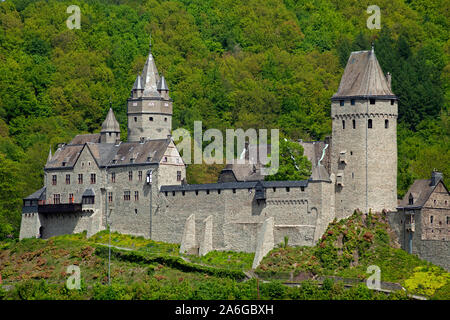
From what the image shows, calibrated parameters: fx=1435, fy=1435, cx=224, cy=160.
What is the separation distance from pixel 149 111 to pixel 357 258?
81.0ft

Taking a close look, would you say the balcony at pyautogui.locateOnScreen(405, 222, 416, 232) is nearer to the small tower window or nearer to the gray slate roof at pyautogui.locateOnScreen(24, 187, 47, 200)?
the small tower window

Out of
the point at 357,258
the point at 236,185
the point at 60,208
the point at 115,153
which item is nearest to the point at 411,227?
the point at 357,258

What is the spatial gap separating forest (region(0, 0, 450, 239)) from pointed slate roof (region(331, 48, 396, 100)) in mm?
18244

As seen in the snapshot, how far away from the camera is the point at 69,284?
96250mm

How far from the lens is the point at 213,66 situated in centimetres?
16100

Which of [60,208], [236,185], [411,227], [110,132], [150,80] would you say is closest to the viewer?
[411,227]

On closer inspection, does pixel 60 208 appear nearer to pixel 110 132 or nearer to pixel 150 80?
pixel 110 132

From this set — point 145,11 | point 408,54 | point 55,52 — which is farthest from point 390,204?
point 145,11

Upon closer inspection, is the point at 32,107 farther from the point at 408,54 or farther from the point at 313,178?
the point at 313,178

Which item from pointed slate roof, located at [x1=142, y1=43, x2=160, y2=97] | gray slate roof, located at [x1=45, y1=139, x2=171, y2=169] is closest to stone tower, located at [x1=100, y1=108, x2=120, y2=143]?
gray slate roof, located at [x1=45, y1=139, x2=171, y2=169]

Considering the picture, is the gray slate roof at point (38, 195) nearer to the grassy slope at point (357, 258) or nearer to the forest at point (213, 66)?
the forest at point (213, 66)

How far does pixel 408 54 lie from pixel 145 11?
138ft
